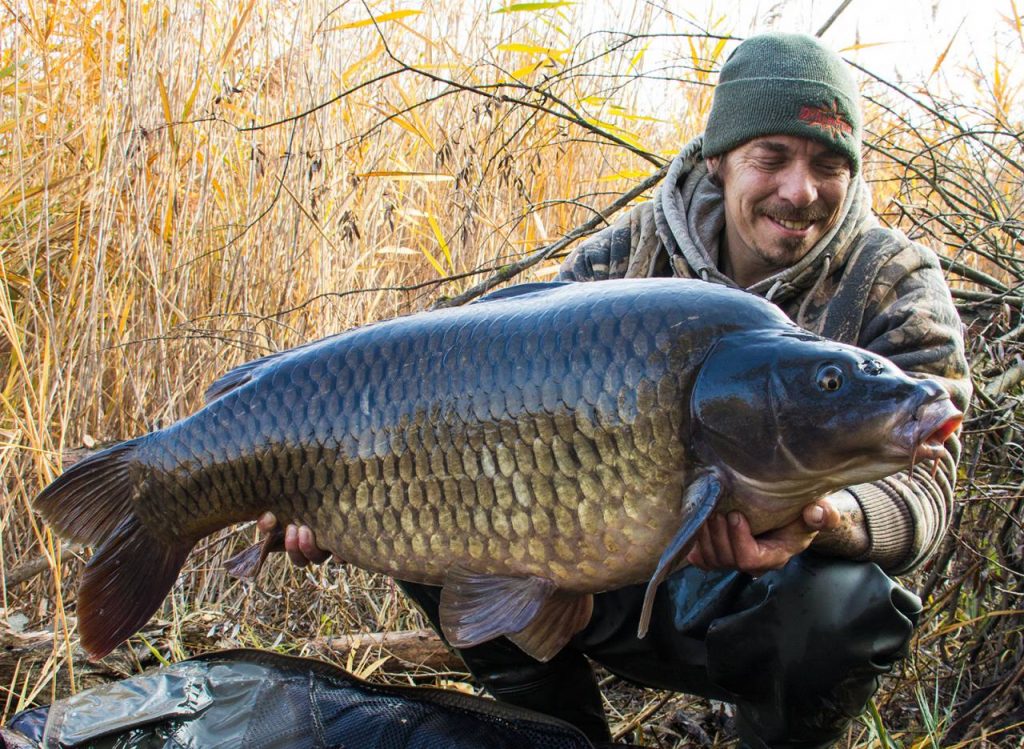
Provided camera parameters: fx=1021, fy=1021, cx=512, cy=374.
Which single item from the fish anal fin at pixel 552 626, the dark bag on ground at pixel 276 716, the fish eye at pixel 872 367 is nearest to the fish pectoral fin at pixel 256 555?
the dark bag on ground at pixel 276 716

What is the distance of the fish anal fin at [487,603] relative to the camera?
1363 mm

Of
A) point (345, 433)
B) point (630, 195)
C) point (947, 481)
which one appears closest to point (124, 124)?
point (630, 195)

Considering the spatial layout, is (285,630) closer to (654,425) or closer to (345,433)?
(345,433)

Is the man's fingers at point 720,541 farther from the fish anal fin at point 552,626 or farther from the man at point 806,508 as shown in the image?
the fish anal fin at point 552,626

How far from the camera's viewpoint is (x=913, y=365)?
167 cm

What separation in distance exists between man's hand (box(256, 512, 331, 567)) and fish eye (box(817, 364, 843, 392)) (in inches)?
30.3

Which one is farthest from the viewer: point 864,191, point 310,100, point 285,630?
point 310,100

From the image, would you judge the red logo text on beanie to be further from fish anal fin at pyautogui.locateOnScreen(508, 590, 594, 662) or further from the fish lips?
fish anal fin at pyautogui.locateOnScreen(508, 590, 594, 662)

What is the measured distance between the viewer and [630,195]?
262cm

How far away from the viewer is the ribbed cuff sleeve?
1.54 metres

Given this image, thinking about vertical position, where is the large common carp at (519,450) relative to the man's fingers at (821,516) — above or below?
above

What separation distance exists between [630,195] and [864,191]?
743mm

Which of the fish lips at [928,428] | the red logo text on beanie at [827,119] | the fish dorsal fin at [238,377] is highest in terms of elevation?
the red logo text on beanie at [827,119]

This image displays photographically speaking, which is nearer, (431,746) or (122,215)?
(431,746)
